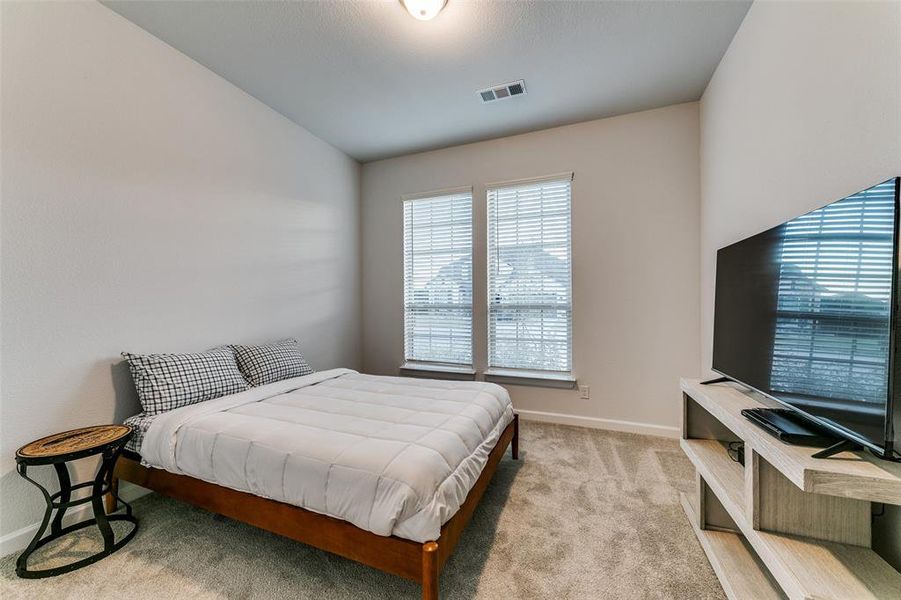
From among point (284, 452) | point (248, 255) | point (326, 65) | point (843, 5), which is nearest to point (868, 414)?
point (843, 5)

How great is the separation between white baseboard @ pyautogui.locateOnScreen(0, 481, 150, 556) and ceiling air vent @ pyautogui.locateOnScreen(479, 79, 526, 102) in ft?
12.1

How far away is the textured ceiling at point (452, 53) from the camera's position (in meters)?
2.06

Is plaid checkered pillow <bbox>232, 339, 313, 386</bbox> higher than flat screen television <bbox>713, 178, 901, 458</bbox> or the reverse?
the reverse

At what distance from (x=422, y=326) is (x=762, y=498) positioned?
3.16m

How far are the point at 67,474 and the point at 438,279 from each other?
3.03 m

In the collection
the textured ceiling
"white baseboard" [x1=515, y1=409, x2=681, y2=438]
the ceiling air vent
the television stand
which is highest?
the textured ceiling

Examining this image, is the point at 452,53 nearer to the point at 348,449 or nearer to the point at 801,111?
the point at 801,111

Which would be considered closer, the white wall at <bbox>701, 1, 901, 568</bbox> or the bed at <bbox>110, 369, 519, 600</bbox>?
the white wall at <bbox>701, 1, 901, 568</bbox>

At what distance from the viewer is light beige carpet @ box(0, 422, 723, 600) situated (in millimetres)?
1476

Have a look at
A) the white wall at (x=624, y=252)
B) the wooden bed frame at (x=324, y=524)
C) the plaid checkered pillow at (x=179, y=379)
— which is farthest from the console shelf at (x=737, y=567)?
the plaid checkered pillow at (x=179, y=379)

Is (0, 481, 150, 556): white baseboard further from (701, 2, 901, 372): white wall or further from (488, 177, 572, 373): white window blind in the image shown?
(701, 2, 901, 372): white wall

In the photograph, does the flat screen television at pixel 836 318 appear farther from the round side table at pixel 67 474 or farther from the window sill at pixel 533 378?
the round side table at pixel 67 474

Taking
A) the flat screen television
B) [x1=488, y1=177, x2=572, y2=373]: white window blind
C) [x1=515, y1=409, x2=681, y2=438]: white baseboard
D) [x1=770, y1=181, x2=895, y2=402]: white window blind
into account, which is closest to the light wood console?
the flat screen television

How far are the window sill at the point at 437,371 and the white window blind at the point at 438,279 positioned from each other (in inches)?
2.5
